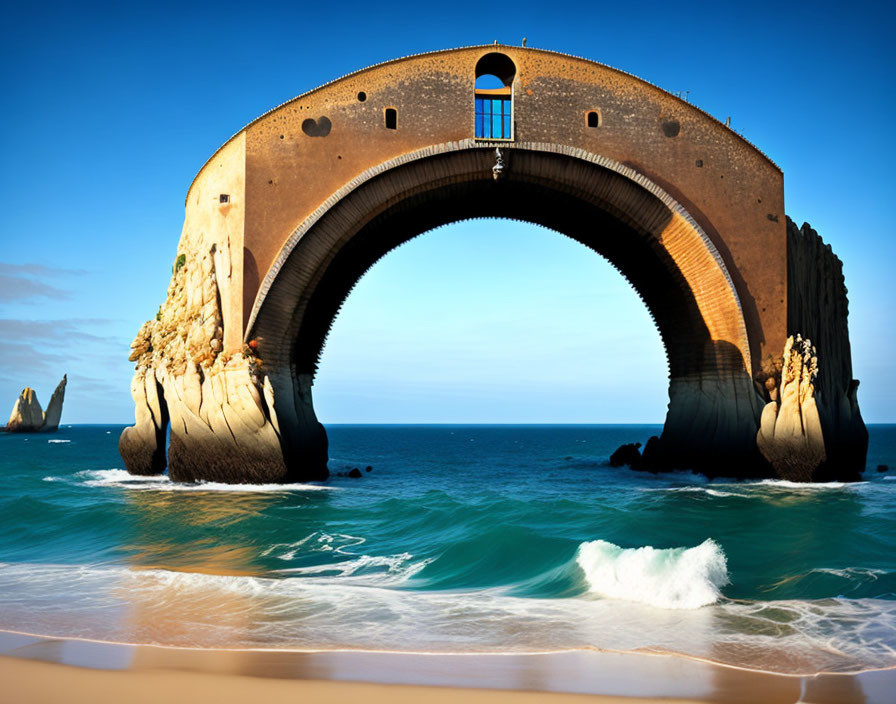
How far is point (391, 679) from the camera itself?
17.0 ft

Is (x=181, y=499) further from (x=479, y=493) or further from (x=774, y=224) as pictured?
(x=774, y=224)

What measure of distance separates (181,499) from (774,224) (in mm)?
15107

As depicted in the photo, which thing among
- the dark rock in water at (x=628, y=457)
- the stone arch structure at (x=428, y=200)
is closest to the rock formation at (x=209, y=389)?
the stone arch structure at (x=428, y=200)

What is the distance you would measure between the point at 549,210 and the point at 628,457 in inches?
392

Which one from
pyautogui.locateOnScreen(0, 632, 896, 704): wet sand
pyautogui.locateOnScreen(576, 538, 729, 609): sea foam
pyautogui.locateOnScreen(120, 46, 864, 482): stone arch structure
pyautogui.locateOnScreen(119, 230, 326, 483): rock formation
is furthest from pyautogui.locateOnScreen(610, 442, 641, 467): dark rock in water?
pyautogui.locateOnScreen(0, 632, 896, 704): wet sand

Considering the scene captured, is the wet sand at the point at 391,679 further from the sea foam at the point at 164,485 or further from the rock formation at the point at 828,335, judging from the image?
the rock formation at the point at 828,335

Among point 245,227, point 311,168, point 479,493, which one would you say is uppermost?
point 311,168

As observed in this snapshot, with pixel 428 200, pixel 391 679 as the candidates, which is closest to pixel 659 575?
pixel 391 679

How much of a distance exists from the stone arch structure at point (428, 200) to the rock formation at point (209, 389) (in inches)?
1.6

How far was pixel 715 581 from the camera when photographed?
8.15 m

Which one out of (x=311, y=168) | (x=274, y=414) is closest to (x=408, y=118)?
(x=311, y=168)

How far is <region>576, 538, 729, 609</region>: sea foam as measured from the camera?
24.6ft

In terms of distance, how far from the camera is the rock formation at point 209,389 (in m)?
17.0

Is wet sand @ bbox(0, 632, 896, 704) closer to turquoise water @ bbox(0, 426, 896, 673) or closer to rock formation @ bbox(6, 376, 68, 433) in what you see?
turquoise water @ bbox(0, 426, 896, 673)
